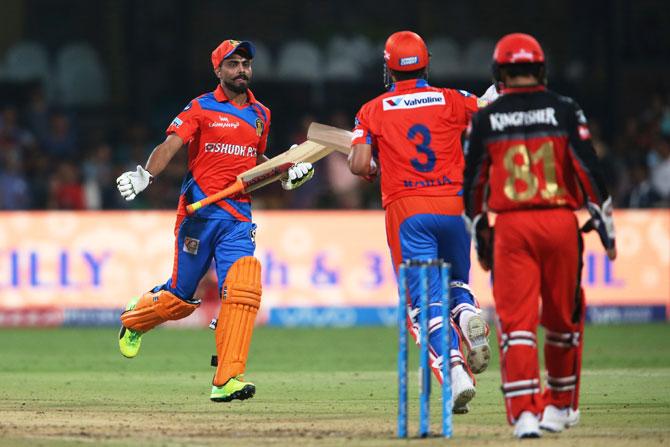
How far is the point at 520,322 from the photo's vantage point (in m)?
6.30

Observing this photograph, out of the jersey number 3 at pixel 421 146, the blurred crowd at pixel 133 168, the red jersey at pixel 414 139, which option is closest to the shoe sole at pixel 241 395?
the red jersey at pixel 414 139

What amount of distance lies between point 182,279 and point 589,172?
3.11m

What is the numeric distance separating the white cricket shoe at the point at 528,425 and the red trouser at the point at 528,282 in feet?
0.09

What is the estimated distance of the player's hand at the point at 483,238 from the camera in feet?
21.4

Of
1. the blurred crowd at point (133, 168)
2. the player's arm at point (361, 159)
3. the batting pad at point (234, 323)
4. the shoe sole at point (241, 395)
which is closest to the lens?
the player's arm at point (361, 159)

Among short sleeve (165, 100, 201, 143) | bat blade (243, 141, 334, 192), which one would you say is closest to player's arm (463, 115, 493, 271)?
bat blade (243, 141, 334, 192)

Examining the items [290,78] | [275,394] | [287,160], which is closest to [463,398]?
[275,394]

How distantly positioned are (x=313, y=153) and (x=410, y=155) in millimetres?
1280

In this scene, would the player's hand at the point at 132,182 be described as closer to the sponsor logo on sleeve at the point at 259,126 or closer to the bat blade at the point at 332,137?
the sponsor logo on sleeve at the point at 259,126

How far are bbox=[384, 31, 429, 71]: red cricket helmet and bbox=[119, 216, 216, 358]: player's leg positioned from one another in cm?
159

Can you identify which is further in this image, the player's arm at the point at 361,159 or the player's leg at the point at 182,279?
the player's leg at the point at 182,279

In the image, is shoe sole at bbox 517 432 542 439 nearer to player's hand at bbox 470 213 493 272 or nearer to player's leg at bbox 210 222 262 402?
player's hand at bbox 470 213 493 272

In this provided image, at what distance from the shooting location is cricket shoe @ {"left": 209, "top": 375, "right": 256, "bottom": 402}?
8.10 metres

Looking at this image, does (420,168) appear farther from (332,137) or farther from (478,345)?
(478,345)
